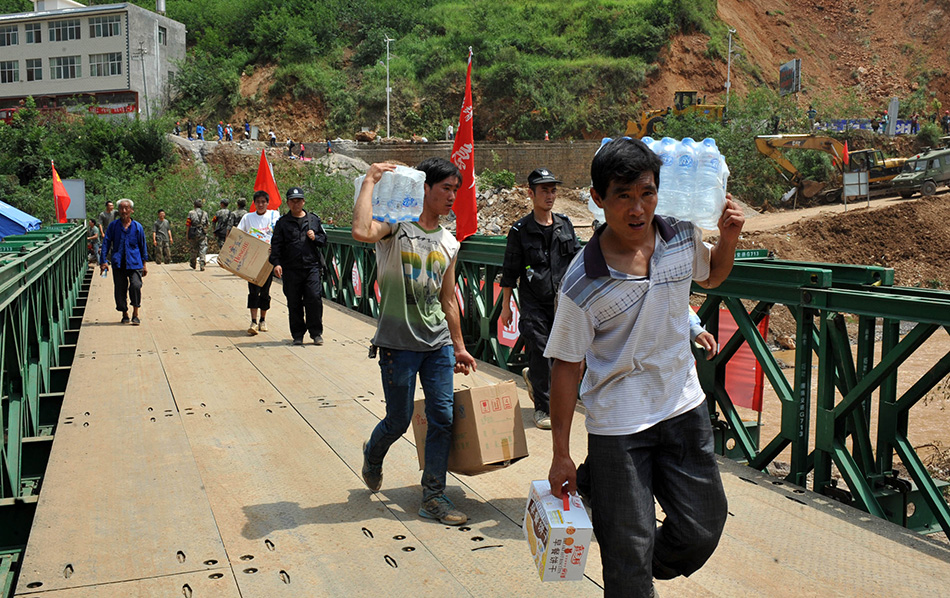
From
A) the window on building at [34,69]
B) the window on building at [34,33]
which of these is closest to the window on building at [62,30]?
the window on building at [34,33]

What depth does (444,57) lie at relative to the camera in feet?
208

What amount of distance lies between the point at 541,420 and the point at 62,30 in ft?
233

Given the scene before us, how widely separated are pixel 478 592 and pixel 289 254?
266 inches

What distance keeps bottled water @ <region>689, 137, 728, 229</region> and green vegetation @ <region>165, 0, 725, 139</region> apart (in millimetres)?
55746

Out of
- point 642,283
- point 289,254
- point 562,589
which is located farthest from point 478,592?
point 289,254

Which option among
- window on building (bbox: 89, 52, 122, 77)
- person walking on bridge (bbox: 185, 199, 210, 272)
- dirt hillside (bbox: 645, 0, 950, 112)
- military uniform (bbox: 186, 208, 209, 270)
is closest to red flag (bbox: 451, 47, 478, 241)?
person walking on bridge (bbox: 185, 199, 210, 272)

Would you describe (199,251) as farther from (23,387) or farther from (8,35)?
(8,35)

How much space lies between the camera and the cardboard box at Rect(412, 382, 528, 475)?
4203 mm

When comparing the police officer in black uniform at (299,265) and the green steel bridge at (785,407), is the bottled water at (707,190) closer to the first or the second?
the green steel bridge at (785,407)

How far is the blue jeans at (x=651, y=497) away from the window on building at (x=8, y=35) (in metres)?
76.4

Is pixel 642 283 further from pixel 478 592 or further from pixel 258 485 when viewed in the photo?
pixel 258 485

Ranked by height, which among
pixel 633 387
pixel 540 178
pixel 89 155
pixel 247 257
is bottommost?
pixel 247 257

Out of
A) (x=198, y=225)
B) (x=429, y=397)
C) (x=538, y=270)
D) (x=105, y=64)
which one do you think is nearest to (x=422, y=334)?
(x=429, y=397)

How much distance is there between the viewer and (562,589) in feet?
11.5
